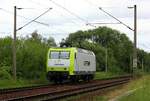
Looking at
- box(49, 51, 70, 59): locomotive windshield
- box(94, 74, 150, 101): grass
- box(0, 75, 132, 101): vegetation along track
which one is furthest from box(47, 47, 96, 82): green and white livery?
box(94, 74, 150, 101): grass

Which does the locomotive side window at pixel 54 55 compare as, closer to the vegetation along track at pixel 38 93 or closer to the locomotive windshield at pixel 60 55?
the locomotive windshield at pixel 60 55

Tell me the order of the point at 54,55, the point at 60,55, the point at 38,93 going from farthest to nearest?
the point at 54,55 < the point at 60,55 < the point at 38,93

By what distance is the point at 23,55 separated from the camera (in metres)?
49.5

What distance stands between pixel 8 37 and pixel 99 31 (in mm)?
92093

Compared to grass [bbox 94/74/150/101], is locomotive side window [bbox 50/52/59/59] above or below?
above

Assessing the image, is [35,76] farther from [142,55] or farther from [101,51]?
[142,55]

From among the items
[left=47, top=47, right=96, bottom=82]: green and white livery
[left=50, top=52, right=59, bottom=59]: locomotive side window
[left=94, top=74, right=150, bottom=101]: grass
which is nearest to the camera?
[left=94, top=74, right=150, bottom=101]: grass

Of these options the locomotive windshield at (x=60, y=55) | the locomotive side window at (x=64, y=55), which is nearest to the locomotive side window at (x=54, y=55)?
the locomotive windshield at (x=60, y=55)

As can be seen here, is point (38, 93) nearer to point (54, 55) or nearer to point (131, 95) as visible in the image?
point (131, 95)

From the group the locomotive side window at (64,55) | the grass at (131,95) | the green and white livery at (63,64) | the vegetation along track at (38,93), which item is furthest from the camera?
the locomotive side window at (64,55)

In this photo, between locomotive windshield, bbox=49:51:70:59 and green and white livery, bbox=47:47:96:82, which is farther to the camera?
locomotive windshield, bbox=49:51:70:59

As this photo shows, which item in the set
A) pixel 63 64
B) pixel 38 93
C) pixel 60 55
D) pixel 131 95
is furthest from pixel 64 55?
pixel 131 95

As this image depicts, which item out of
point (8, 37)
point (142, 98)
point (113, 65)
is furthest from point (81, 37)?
point (142, 98)

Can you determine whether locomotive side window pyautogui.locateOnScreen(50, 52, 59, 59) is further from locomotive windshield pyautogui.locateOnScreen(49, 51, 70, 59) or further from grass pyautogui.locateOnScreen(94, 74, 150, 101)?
grass pyautogui.locateOnScreen(94, 74, 150, 101)
